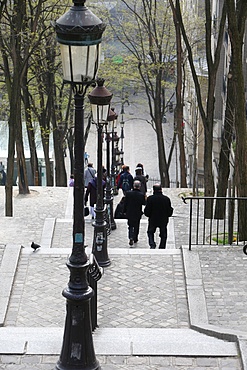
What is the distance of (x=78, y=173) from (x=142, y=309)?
12.5ft

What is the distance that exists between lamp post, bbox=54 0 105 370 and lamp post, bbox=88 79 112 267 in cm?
502

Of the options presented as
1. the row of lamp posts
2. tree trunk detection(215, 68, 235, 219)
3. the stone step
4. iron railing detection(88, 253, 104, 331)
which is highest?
the row of lamp posts

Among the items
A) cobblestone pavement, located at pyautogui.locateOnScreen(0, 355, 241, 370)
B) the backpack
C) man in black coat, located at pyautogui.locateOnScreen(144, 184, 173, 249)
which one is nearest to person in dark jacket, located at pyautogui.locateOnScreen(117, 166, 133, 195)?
the backpack

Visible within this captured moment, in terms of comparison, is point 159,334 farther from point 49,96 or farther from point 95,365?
point 49,96

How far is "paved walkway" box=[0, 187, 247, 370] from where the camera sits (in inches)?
320

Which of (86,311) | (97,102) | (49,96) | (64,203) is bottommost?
(64,203)

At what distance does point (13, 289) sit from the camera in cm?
1104

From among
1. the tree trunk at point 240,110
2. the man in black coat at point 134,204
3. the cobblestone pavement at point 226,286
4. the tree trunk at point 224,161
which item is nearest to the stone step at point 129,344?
the cobblestone pavement at point 226,286

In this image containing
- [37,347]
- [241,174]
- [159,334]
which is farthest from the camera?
[241,174]

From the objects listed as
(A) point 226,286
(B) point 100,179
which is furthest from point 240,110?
(A) point 226,286

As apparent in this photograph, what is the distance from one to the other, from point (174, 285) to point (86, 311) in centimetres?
405

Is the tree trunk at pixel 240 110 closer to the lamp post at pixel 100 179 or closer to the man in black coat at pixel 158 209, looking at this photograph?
→ the man in black coat at pixel 158 209

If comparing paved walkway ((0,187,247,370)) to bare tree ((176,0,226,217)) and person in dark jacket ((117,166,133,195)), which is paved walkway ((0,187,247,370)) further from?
person in dark jacket ((117,166,133,195))

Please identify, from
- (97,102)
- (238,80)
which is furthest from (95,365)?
(238,80)
